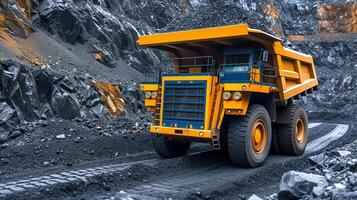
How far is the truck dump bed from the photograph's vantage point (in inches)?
251

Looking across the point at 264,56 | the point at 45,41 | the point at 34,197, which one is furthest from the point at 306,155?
the point at 45,41

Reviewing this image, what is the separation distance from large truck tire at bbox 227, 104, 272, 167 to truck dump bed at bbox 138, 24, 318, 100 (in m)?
0.97

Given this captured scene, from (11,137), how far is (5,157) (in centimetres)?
130

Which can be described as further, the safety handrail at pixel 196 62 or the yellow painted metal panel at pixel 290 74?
the yellow painted metal panel at pixel 290 74

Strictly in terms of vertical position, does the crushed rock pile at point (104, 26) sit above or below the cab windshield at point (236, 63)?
above

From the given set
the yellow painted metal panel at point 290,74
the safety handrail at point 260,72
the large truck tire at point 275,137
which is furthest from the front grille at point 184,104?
the large truck tire at point 275,137

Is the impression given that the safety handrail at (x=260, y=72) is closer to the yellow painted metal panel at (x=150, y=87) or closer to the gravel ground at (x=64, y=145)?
the yellow painted metal panel at (x=150, y=87)

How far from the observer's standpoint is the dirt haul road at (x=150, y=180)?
4891mm

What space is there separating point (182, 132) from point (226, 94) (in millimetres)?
996

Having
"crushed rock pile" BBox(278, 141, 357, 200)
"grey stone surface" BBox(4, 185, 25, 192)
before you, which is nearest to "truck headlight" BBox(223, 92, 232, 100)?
"crushed rock pile" BBox(278, 141, 357, 200)

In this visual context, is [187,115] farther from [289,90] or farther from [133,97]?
[133,97]

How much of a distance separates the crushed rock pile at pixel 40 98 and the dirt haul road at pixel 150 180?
2.60 metres

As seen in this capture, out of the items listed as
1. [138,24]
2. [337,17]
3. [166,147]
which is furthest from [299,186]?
[337,17]

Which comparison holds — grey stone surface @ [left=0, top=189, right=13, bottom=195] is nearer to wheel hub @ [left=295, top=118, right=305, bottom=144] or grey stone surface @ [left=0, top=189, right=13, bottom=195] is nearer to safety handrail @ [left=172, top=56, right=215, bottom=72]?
safety handrail @ [left=172, top=56, right=215, bottom=72]
